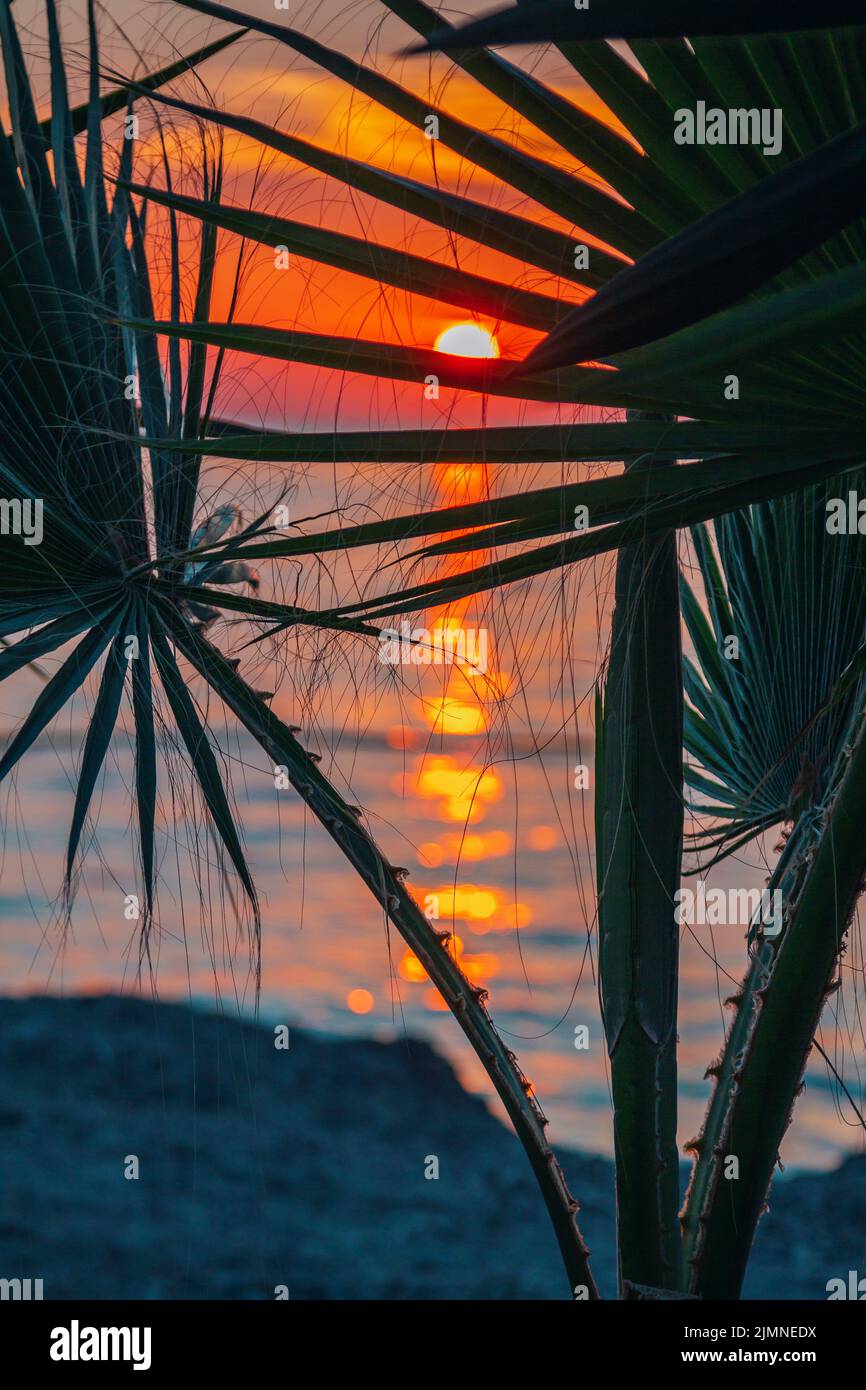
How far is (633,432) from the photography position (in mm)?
759

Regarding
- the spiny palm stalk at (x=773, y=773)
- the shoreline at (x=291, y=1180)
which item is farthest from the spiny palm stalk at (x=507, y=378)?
the shoreline at (x=291, y=1180)

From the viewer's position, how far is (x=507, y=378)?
1.59ft

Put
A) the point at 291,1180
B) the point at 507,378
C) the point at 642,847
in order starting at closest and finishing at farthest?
the point at 507,378 → the point at 642,847 → the point at 291,1180

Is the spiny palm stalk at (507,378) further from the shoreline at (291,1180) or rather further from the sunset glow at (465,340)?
the shoreline at (291,1180)

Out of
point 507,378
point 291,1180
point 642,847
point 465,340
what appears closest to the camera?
point 507,378

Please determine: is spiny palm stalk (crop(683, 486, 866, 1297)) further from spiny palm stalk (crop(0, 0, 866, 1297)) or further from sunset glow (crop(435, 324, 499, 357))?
sunset glow (crop(435, 324, 499, 357))

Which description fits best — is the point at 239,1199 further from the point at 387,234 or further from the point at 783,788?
the point at 387,234

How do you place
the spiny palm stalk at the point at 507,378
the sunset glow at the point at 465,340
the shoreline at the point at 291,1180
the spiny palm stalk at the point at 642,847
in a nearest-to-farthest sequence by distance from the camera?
the spiny palm stalk at the point at 507,378 → the sunset glow at the point at 465,340 → the spiny palm stalk at the point at 642,847 → the shoreline at the point at 291,1180

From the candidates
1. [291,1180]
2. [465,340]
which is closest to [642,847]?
[465,340]

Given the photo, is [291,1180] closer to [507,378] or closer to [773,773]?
[773,773]

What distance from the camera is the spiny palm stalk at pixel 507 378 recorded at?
479mm

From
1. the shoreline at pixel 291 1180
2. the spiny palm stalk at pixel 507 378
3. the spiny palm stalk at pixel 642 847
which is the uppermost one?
the spiny palm stalk at pixel 507 378

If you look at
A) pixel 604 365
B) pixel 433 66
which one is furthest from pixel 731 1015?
pixel 433 66

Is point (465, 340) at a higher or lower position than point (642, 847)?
higher
